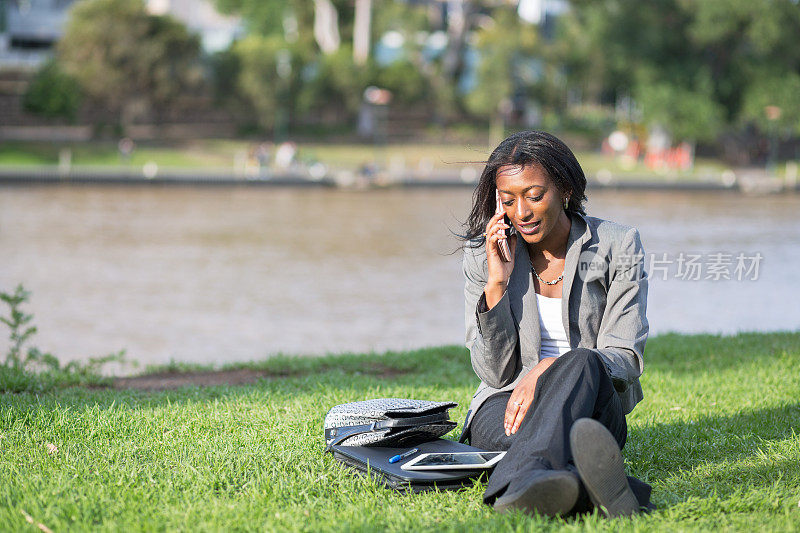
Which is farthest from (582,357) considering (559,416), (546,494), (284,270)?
(284,270)

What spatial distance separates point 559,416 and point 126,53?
1710 inches

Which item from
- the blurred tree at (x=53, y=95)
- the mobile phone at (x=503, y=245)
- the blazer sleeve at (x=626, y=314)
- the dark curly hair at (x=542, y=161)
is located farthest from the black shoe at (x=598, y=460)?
the blurred tree at (x=53, y=95)

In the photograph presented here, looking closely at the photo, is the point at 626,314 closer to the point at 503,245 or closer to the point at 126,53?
the point at 503,245

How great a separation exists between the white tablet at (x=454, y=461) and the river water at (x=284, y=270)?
0.91m

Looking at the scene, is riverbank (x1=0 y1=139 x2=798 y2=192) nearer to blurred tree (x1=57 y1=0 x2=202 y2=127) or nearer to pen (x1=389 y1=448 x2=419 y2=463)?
blurred tree (x1=57 y1=0 x2=202 y2=127)

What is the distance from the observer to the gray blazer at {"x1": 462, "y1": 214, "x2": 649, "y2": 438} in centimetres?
349

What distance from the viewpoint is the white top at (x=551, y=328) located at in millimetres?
3623

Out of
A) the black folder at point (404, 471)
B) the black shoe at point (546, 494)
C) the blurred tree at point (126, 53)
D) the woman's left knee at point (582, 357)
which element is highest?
the blurred tree at point (126, 53)

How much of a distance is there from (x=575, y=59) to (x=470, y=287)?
5057 centimetres

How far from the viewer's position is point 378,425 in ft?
11.9

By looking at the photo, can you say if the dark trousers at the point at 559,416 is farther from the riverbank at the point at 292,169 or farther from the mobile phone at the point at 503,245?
the riverbank at the point at 292,169

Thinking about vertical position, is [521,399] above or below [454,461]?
above

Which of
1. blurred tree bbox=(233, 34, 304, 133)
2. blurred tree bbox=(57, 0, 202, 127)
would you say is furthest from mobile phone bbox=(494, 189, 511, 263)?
blurred tree bbox=(233, 34, 304, 133)

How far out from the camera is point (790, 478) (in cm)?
366
